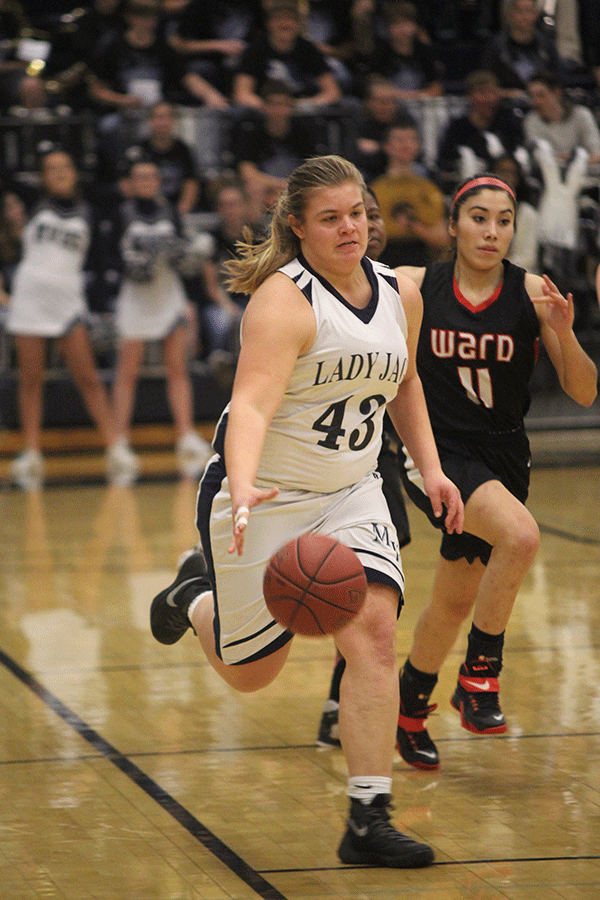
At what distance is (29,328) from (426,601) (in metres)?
4.69

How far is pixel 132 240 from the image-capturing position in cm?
962

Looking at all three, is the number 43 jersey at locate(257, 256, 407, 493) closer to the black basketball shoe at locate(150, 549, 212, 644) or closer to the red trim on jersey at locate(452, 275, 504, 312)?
the red trim on jersey at locate(452, 275, 504, 312)

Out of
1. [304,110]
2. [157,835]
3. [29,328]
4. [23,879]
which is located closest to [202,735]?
[157,835]

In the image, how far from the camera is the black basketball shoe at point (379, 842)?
122 inches

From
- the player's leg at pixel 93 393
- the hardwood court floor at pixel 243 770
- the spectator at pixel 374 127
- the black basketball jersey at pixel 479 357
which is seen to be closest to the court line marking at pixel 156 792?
the hardwood court floor at pixel 243 770

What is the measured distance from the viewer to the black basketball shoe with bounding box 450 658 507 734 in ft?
12.6

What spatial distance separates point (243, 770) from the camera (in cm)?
390

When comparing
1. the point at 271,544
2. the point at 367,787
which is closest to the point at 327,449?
the point at 271,544

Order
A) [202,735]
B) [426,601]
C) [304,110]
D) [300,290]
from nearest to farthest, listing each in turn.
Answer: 1. [300,290]
2. [202,735]
3. [426,601]
4. [304,110]

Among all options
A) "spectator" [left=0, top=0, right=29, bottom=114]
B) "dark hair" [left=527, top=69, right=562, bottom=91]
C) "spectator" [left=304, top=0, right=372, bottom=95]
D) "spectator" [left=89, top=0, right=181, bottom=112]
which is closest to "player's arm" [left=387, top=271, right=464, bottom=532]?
"dark hair" [left=527, top=69, right=562, bottom=91]

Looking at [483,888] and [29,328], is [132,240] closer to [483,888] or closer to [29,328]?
[29,328]

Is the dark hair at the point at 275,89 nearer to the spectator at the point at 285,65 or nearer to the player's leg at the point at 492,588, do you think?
the spectator at the point at 285,65

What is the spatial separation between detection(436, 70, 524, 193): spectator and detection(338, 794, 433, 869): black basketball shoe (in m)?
7.93

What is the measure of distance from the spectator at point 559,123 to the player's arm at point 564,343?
668 cm
